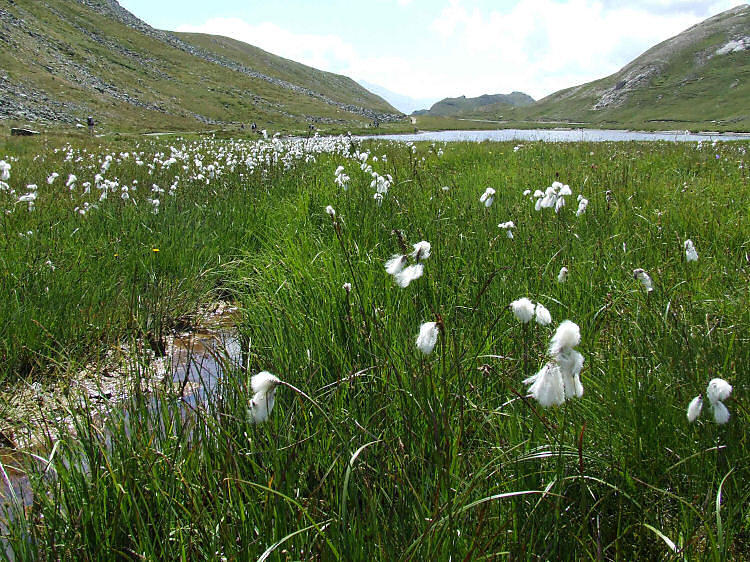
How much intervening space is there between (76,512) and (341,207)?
450 centimetres

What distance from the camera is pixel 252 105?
255 ft

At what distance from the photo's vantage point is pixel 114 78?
203 ft

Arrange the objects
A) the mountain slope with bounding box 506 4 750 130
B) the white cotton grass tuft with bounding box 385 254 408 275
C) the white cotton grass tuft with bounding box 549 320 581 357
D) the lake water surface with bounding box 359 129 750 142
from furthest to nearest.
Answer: the mountain slope with bounding box 506 4 750 130, the lake water surface with bounding box 359 129 750 142, the white cotton grass tuft with bounding box 385 254 408 275, the white cotton grass tuft with bounding box 549 320 581 357

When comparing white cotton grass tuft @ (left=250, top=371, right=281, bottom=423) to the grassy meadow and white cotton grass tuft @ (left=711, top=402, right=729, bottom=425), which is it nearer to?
the grassy meadow

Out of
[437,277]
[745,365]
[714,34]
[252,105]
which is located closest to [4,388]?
[437,277]

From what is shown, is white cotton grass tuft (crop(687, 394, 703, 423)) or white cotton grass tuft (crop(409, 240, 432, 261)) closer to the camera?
white cotton grass tuft (crop(687, 394, 703, 423))

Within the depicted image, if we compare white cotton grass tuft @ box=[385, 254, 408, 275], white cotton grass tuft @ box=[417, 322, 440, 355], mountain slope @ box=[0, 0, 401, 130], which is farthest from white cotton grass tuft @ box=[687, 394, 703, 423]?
mountain slope @ box=[0, 0, 401, 130]

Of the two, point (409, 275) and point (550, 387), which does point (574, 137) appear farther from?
point (550, 387)

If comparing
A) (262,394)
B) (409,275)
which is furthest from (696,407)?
(262,394)

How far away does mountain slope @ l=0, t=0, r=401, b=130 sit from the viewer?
42991mm

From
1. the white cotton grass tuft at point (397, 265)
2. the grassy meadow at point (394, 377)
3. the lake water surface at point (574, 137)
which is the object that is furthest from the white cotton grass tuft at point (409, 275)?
the lake water surface at point (574, 137)

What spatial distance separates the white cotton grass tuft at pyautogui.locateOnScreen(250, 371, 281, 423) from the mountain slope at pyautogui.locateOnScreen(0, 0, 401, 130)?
38.2 m

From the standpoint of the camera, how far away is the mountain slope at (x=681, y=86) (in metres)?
101

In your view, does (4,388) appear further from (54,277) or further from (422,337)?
(422,337)
